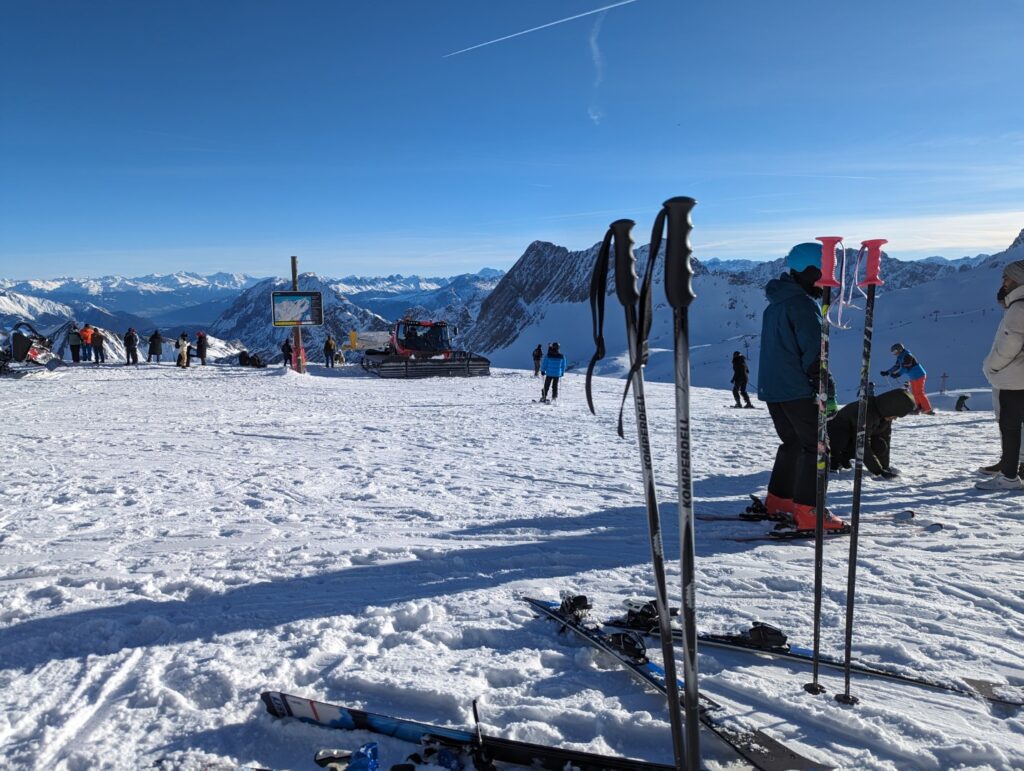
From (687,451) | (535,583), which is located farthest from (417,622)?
(687,451)

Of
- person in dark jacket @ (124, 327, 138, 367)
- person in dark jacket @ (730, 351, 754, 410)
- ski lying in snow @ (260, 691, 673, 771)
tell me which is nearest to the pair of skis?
ski lying in snow @ (260, 691, 673, 771)

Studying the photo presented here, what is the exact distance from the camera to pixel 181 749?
2.41 meters

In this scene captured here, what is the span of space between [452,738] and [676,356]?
1.70m

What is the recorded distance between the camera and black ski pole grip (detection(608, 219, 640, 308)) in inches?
67.1

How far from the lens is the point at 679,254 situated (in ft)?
5.52

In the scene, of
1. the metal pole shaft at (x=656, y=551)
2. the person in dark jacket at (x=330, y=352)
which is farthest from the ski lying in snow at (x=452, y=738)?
the person in dark jacket at (x=330, y=352)

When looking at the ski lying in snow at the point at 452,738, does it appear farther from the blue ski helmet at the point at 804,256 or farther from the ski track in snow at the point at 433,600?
the blue ski helmet at the point at 804,256

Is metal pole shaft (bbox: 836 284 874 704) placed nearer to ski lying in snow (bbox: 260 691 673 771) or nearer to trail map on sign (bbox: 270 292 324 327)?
ski lying in snow (bbox: 260 691 673 771)

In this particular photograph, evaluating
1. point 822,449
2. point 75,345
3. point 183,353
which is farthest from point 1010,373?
point 75,345

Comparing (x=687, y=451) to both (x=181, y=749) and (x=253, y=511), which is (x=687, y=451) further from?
(x=253, y=511)

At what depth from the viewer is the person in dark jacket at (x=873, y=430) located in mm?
6846

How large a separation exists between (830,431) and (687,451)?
5.92 m

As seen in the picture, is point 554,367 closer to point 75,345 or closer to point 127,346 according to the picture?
point 127,346

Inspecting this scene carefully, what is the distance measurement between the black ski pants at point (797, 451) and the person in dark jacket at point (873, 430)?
1.67 metres
